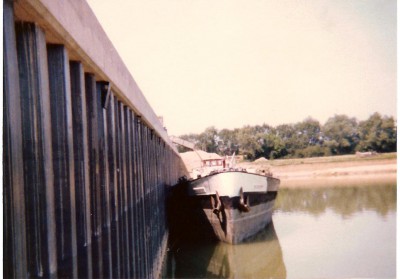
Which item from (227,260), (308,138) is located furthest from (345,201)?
(308,138)

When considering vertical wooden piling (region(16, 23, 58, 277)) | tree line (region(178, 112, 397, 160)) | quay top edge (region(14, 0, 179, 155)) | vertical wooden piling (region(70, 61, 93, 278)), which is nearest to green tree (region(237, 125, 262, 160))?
tree line (region(178, 112, 397, 160))

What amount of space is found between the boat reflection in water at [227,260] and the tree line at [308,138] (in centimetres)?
1275

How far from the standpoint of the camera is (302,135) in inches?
2275

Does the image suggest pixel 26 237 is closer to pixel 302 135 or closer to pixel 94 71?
pixel 94 71

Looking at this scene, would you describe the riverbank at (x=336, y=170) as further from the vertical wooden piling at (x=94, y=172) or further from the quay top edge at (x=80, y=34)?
the vertical wooden piling at (x=94, y=172)

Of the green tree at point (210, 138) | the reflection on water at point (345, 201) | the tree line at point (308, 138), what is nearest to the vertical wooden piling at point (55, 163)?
the reflection on water at point (345, 201)

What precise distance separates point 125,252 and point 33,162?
9.49 ft

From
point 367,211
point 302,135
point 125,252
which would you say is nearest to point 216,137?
point 302,135

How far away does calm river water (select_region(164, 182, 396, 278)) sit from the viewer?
33.5ft

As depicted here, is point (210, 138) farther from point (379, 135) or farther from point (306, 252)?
point (306, 252)

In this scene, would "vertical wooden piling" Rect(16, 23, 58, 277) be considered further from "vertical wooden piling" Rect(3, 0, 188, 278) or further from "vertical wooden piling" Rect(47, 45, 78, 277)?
"vertical wooden piling" Rect(47, 45, 78, 277)

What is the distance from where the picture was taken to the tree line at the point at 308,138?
107 ft

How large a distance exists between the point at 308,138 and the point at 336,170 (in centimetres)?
1719

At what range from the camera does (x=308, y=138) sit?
184ft
